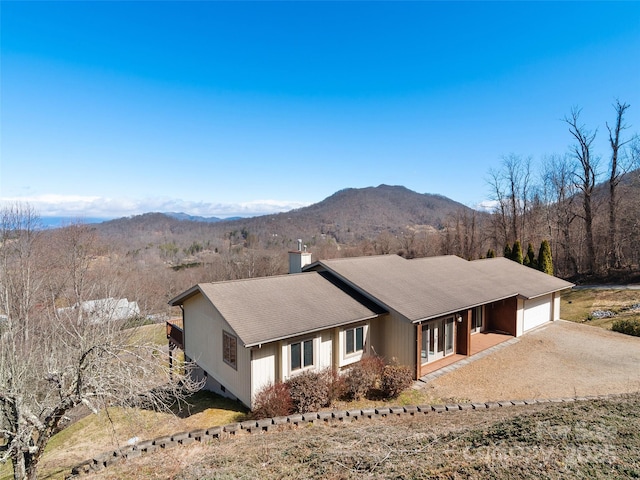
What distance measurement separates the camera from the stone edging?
7887 millimetres

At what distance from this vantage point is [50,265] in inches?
933

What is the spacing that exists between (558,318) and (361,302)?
50.4 feet

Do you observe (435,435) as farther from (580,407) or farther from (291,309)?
(291,309)

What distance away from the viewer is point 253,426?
30.1 ft

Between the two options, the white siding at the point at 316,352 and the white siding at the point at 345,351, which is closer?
the white siding at the point at 316,352

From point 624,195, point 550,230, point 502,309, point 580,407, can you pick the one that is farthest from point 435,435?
point 550,230

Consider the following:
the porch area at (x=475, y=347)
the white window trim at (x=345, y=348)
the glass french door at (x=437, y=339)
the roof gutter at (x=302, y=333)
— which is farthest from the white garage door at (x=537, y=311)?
the roof gutter at (x=302, y=333)

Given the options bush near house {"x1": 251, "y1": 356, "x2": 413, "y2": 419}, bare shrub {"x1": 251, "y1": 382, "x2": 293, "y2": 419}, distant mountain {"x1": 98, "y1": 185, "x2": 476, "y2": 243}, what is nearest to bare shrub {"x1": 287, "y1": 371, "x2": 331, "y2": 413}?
bush near house {"x1": 251, "y1": 356, "x2": 413, "y2": 419}

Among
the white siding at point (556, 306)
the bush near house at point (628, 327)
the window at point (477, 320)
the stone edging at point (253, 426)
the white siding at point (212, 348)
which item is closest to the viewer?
the stone edging at point (253, 426)

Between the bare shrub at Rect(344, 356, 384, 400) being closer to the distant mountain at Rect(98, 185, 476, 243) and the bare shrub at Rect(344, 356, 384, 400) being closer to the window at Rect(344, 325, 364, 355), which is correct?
the window at Rect(344, 325, 364, 355)

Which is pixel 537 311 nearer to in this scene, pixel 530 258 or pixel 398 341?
pixel 398 341

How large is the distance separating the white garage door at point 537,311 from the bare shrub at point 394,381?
1098cm

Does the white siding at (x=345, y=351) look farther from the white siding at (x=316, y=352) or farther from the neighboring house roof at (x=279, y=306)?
the neighboring house roof at (x=279, y=306)

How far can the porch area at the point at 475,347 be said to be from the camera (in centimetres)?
1413
